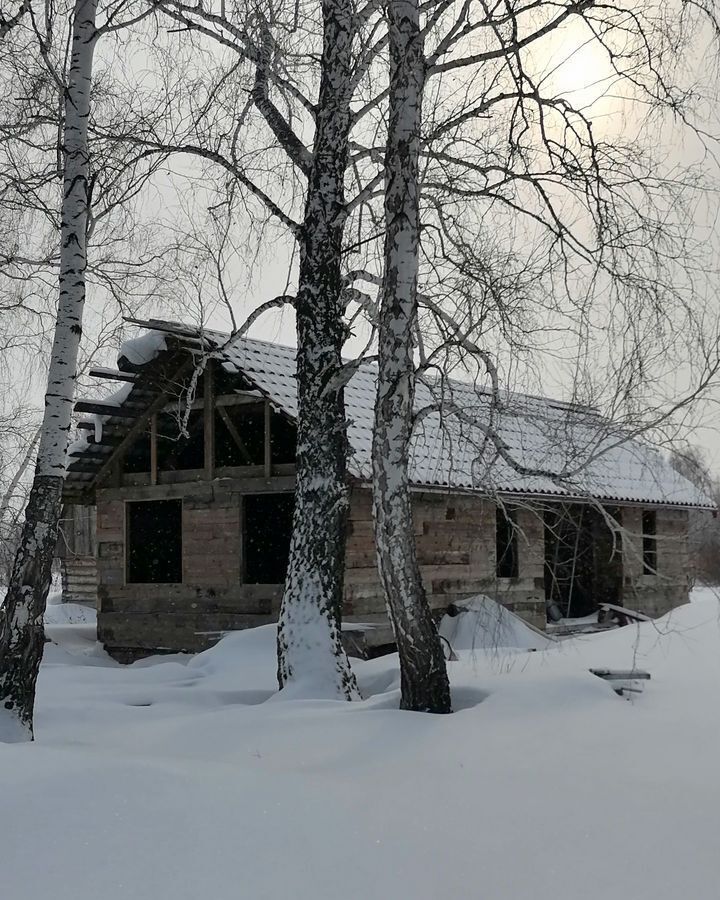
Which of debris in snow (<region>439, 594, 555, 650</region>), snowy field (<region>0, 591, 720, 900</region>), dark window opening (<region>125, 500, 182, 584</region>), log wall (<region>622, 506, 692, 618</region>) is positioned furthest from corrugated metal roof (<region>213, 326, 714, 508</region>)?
dark window opening (<region>125, 500, 182, 584</region>)

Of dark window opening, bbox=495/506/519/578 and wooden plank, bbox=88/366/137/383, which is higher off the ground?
wooden plank, bbox=88/366/137/383

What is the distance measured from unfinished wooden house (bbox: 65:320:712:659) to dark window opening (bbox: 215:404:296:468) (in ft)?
0.12

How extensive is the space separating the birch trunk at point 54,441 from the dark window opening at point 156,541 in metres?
9.27

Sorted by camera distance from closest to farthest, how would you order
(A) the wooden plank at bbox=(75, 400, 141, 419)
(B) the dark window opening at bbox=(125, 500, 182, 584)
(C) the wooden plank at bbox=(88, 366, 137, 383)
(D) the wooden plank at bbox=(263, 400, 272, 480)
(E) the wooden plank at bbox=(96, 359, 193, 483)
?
(C) the wooden plank at bbox=(88, 366, 137, 383), (D) the wooden plank at bbox=(263, 400, 272, 480), (A) the wooden plank at bbox=(75, 400, 141, 419), (E) the wooden plank at bbox=(96, 359, 193, 483), (B) the dark window opening at bbox=(125, 500, 182, 584)

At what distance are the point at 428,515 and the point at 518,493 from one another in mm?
1402

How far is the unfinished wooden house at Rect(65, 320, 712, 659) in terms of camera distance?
12.8 metres

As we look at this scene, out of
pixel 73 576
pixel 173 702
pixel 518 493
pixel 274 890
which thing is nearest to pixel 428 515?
pixel 518 493

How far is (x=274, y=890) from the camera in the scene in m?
3.72

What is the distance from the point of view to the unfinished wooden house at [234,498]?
12.8 m

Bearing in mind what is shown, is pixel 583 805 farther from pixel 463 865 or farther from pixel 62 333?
pixel 62 333

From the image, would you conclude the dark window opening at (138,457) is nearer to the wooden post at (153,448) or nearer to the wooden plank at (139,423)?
the wooden plank at (139,423)

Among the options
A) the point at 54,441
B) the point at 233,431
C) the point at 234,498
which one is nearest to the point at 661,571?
the point at 234,498

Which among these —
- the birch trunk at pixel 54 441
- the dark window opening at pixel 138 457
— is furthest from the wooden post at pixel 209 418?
the birch trunk at pixel 54 441

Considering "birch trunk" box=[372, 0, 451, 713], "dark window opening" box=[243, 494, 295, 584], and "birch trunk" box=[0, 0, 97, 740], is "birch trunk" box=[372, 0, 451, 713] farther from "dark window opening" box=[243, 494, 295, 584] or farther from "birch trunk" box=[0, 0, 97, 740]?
"dark window opening" box=[243, 494, 295, 584]
